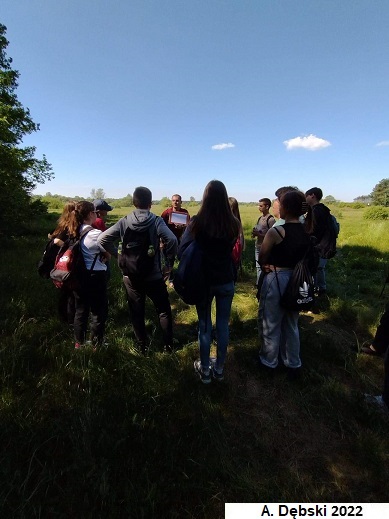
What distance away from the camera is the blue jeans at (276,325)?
9.00ft

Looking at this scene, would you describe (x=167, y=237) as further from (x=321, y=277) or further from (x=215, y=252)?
(x=321, y=277)

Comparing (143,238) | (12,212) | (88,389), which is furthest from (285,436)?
(12,212)

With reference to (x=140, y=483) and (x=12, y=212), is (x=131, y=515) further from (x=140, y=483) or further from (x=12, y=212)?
(x=12, y=212)

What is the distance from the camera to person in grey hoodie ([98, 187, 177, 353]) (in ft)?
9.27

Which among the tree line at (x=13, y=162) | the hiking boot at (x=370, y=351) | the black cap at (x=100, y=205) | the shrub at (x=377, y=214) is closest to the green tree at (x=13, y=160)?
the tree line at (x=13, y=162)

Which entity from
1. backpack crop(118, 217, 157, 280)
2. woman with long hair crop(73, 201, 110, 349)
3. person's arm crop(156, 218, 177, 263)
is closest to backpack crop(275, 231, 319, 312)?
person's arm crop(156, 218, 177, 263)

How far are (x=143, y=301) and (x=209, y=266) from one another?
3.45 ft

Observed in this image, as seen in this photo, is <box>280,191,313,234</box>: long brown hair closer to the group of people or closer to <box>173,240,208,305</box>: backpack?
the group of people

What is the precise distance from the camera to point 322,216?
4.86m

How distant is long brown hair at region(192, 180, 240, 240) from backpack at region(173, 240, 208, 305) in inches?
7.6

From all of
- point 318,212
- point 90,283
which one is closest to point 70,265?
point 90,283

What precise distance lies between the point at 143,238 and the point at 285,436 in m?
2.34

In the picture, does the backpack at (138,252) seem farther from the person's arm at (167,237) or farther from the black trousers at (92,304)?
the black trousers at (92,304)

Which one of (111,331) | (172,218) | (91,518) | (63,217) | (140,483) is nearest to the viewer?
(91,518)
